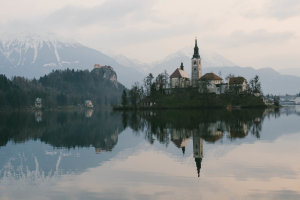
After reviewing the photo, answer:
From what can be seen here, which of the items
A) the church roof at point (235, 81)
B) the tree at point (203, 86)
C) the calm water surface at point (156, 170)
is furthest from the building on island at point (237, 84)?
the calm water surface at point (156, 170)

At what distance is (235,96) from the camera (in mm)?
169500

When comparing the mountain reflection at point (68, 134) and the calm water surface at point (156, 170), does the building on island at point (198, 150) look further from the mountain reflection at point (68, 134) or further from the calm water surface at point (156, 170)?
the mountain reflection at point (68, 134)

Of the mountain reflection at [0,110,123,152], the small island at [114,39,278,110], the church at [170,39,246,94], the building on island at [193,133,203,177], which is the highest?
the church at [170,39,246,94]

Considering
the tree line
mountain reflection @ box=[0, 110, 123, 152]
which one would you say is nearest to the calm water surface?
mountain reflection @ box=[0, 110, 123, 152]

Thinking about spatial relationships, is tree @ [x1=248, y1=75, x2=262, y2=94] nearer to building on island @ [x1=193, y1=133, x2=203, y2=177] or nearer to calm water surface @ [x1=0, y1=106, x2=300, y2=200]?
calm water surface @ [x1=0, y1=106, x2=300, y2=200]

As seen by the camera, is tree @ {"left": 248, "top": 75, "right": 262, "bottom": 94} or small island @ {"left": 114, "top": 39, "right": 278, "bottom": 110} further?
tree @ {"left": 248, "top": 75, "right": 262, "bottom": 94}

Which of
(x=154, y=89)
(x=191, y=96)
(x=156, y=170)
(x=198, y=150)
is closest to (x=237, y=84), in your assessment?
(x=191, y=96)

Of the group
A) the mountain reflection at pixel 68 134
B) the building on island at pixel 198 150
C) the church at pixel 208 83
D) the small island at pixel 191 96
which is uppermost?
the church at pixel 208 83

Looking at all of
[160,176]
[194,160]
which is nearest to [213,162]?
[194,160]

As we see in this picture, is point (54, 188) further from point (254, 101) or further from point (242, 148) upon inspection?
point (254, 101)

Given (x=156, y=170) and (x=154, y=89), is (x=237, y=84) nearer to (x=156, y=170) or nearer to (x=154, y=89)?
(x=154, y=89)

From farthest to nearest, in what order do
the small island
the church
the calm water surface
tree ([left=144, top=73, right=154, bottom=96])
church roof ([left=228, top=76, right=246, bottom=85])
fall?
church roof ([left=228, top=76, right=246, bottom=85])
tree ([left=144, top=73, right=154, bottom=96])
the church
the small island
the calm water surface

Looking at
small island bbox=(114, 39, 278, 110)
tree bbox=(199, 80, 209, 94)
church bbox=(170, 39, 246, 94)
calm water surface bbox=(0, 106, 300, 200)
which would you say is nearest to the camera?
calm water surface bbox=(0, 106, 300, 200)

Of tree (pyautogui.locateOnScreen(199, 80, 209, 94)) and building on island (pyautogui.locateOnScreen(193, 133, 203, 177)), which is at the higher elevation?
tree (pyautogui.locateOnScreen(199, 80, 209, 94))
